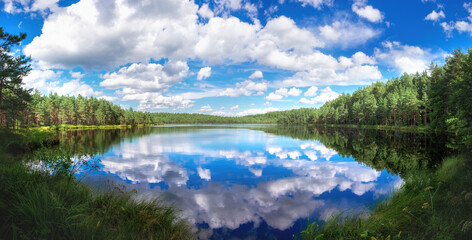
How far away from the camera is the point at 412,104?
2477 inches

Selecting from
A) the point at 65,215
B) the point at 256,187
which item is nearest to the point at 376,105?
the point at 256,187

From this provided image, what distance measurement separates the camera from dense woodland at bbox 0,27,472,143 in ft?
68.7

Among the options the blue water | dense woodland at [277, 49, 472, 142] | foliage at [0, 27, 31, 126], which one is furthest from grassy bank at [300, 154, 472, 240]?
foliage at [0, 27, 31, 126]

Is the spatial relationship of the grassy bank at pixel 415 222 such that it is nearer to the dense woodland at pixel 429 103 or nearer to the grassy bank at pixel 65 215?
the grassy bank at pixel 65 215

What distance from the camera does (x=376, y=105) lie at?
90938 mm

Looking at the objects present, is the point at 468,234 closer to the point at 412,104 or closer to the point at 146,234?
the point at 146,234

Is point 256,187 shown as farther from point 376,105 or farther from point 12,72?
point 376,105

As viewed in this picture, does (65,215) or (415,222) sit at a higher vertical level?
(65,215)

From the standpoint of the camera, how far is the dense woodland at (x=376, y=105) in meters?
20.9

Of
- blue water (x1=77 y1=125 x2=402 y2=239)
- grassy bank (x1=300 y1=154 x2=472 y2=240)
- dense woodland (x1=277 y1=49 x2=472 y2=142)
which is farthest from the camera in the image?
dense woodland (x1=277 y1=49 x2=472 y2=142)

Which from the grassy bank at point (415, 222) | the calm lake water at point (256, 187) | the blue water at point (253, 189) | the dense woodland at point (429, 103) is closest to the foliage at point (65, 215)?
the calm lake water at point (256, 187)

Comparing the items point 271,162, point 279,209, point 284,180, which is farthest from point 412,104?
point 279,209

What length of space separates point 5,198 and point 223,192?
831cm

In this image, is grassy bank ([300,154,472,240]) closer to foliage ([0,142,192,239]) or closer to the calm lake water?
the calm lake water
